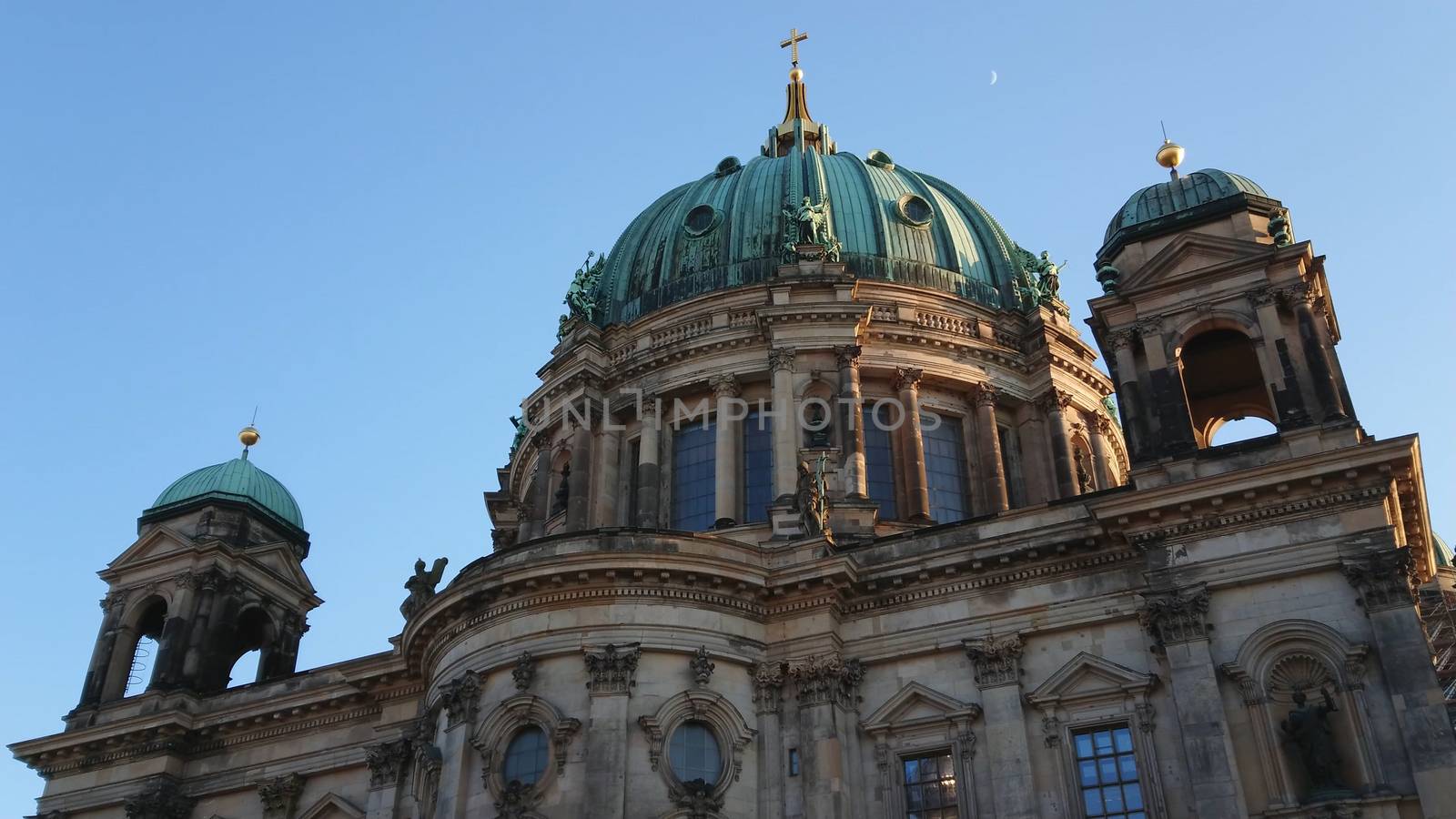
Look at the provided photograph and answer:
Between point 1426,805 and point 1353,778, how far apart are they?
139cm

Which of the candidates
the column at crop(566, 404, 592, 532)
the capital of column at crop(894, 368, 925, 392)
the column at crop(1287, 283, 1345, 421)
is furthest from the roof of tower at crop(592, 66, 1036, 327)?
the column at crop(1287, 283, 1345, 421)

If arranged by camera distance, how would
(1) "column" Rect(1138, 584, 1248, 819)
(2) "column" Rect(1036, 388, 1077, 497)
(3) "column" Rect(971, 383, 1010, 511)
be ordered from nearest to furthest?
(1) "column" Rect(1138, 584, 1248, 819)
(3) "column" Rect(971, 383, 1010, 511)
(2) "column" Rect(1036, 388, 1077, 497)

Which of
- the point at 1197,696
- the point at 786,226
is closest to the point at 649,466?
the point at 786,226

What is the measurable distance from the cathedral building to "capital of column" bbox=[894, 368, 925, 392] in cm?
8

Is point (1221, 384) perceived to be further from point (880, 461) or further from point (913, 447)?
point (880, 461)

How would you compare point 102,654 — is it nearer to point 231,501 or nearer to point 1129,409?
point 231,501

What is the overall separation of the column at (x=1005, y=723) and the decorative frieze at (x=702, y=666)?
526 centimetres

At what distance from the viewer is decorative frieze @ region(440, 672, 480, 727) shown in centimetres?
2855

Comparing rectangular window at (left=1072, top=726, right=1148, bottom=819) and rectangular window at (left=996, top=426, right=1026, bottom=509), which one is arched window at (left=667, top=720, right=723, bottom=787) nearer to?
rectangular window at (left=1072, top=726, right=1148, bottom=819)

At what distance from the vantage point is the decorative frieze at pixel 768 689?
92.9ft

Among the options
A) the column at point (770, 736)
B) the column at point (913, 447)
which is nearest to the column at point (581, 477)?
the column at point (913, 447)

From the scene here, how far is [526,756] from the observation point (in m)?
27.7

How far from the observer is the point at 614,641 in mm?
28156

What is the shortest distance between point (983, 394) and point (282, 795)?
72.0ft
